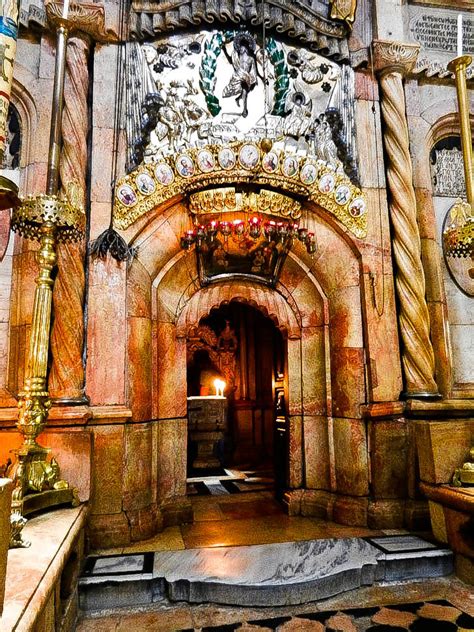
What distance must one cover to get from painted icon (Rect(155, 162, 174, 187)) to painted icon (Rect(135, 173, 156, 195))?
0.31ft

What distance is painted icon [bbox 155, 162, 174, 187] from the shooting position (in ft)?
17.5

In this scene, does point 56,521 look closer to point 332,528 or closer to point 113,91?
point 332,528

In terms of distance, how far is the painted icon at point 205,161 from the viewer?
17.5ft

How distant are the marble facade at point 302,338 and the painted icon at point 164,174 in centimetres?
24

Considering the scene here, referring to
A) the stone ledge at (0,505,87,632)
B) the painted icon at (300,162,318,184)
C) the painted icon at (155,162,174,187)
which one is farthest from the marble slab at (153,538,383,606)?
the painted icon at (300,162,318,184)

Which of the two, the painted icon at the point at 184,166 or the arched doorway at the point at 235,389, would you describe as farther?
the arched doorway at the point at 235,389

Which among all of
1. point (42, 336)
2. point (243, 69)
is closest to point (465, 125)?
point (243, 69)

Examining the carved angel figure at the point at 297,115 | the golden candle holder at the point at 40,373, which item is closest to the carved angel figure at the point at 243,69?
the carved angel figure at the point at 297,115

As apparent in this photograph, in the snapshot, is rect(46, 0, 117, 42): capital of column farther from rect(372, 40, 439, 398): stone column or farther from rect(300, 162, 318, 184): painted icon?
rect(372, 40, 439, 398): stone column

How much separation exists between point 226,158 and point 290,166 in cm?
75

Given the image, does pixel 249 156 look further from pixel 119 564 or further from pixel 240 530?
pixel 119 564

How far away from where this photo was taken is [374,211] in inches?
234

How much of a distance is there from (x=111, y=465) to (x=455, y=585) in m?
3.21

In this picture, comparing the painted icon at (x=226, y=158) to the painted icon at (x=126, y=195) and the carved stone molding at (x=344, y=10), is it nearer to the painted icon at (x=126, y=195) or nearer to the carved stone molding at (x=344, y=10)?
the painted icon at (x=126, y=195)
